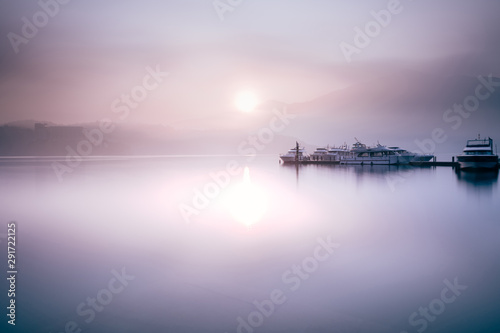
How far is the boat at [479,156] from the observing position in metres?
61.0

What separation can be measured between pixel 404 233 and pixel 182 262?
13.3m

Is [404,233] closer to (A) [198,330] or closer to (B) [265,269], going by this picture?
(B) [265,269]

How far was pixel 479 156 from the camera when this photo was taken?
200ft

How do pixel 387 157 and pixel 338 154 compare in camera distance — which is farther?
pixel 338 154

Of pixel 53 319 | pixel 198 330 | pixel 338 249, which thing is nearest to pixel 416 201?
pixel 338 249

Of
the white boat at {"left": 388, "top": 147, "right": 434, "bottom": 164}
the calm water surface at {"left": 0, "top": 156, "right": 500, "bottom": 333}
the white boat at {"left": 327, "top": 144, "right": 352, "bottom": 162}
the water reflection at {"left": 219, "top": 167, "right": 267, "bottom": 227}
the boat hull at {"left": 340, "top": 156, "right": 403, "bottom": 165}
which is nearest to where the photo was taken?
the calm water surface at {"left": 0, "top": 156, "right": 500, "bottom": 333}

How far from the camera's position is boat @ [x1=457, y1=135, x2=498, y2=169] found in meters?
61.0

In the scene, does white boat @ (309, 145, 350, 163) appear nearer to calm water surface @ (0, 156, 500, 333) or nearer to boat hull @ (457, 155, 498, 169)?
boat hull @ (457, 155, 498, 169)

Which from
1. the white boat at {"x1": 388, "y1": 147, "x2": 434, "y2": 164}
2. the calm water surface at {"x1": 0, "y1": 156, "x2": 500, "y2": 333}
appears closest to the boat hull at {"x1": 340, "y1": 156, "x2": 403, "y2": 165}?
the white boat at {"x1": 388, "y1": 147, "x2": 434, "y2": 164}

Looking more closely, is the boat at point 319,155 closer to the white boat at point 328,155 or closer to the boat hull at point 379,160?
the white boat at point 328,155

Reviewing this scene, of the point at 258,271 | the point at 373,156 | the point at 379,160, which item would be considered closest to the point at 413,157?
the point at 379,160

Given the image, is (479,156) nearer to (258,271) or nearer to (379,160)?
(379,160)

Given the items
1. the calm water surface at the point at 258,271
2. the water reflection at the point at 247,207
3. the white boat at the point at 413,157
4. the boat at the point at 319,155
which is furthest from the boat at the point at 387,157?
the calm water surface at the point at 258,271

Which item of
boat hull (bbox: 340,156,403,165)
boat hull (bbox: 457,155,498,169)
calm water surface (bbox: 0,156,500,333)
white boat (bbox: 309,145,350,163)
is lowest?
calm water surface (bbox: 0,156,500,333)
